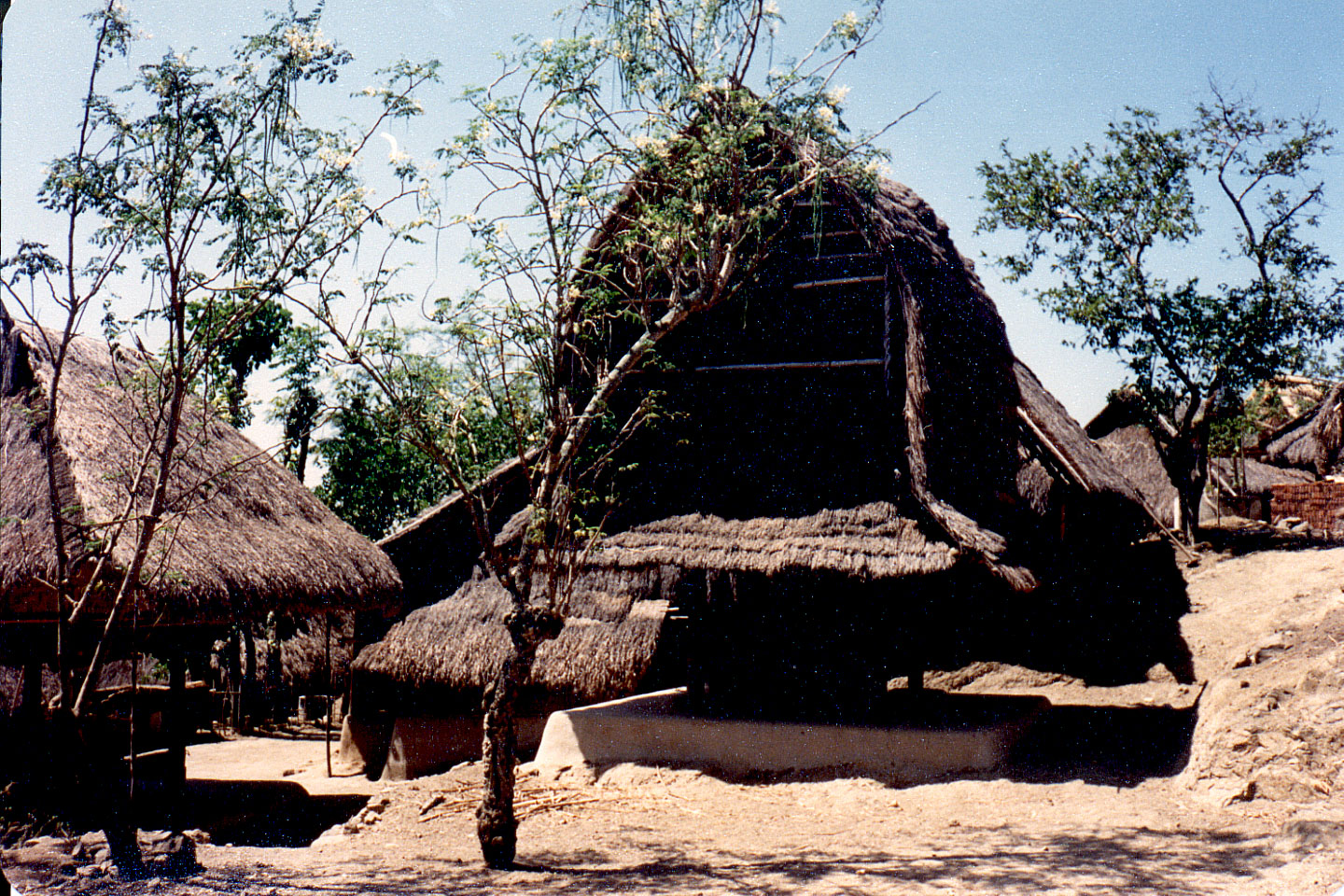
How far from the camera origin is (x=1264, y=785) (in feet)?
19.0

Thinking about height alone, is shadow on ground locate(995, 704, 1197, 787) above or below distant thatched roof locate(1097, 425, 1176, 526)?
below

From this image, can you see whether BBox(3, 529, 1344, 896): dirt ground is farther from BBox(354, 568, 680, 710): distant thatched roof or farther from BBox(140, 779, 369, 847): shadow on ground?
BBox(354, 568, 680, 710): distant thatched roof

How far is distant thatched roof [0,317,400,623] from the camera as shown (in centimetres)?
590

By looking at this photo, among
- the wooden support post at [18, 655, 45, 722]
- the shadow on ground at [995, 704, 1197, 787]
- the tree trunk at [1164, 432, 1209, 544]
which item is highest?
the tree trunk at [1164, 432, 1209, 544]

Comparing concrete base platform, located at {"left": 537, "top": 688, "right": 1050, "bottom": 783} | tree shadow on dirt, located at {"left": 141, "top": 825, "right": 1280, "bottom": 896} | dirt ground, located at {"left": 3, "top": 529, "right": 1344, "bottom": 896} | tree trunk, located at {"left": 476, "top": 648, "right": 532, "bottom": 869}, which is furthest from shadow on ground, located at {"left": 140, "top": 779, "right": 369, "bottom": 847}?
tree trunk, located at {"left": 476, "top": 648, "right": 532, "bottom": 869}

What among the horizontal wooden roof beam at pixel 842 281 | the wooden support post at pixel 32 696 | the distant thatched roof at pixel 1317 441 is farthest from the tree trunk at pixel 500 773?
the distant thatched roof at pixel 1317 441

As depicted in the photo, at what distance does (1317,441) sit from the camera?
18.6 m

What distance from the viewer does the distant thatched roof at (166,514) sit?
19.4 feet

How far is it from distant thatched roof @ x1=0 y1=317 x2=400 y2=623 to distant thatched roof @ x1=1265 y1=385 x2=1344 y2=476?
16042 mm

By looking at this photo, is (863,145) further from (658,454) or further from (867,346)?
(658,454)

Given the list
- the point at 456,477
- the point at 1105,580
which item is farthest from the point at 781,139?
the point at 1105,580

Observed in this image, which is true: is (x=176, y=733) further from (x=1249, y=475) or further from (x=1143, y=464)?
(x=1249, y=475)

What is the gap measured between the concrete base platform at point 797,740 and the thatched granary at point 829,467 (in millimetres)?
593

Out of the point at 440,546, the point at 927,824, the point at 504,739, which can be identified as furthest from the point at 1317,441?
the point at 504,739
